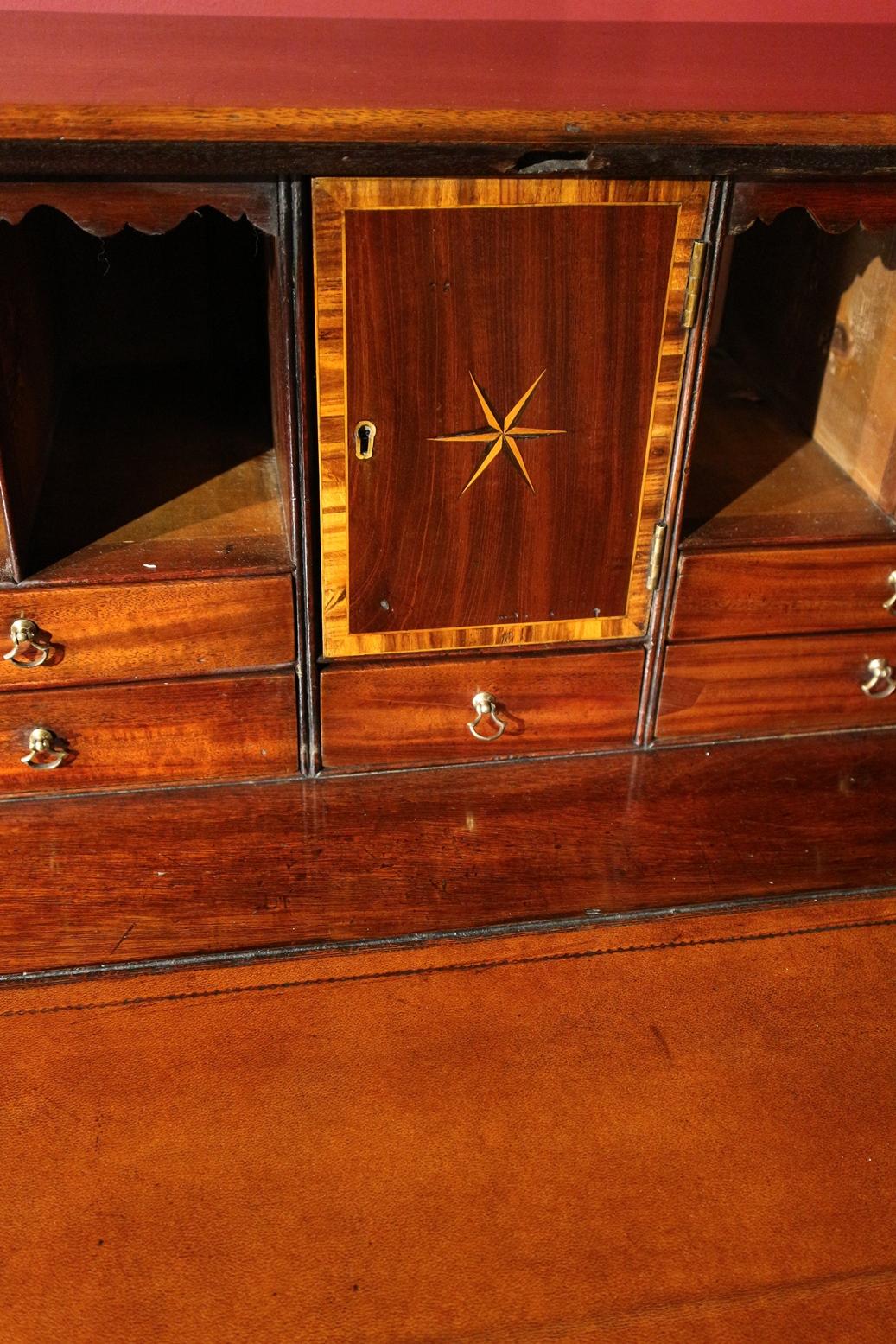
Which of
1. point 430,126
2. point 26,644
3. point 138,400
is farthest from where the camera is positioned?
point 138,400

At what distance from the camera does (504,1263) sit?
46.4 inches

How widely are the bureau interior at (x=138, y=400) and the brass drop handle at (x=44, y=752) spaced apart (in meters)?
0.21

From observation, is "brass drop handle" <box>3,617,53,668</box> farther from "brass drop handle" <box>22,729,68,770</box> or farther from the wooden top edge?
the wooden top edge

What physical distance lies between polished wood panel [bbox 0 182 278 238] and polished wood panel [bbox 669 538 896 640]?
673 mm

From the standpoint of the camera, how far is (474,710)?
1.69 metres

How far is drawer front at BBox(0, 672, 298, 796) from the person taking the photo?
1588 mm

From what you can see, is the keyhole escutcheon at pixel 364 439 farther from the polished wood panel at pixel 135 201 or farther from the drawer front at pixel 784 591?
the drawer front at pixel 784 591

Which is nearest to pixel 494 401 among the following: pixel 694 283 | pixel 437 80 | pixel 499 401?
pixel 499 401

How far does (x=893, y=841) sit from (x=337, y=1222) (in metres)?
0.87

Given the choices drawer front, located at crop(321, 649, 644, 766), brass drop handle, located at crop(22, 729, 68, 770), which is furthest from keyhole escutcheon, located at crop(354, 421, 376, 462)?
brass drop handle, located at crop(22, 729, 68, 770)

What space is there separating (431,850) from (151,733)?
38 centimetres

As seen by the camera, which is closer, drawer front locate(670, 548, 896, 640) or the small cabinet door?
the small cabinet door

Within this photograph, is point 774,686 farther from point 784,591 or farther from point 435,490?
point 435,490

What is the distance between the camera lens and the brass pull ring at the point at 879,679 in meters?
1.75
